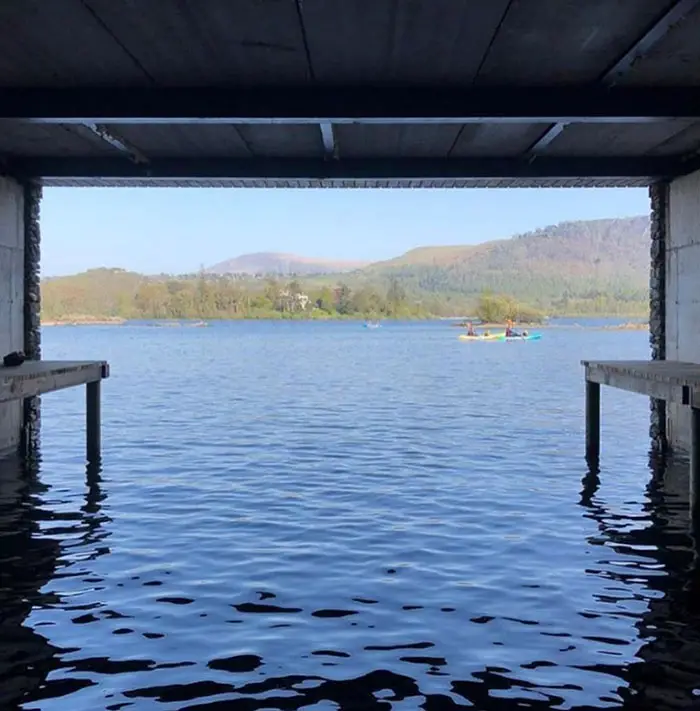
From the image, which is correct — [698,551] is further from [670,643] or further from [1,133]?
[1,133]

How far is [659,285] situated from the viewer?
1611 cm

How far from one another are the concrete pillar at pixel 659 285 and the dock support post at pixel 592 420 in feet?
3.73

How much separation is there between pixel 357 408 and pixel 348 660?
21731mm

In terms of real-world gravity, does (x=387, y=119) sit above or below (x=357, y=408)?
above

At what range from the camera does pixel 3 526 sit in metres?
11.0

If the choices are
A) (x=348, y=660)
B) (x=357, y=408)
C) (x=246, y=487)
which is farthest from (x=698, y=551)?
(x=357, y=408)

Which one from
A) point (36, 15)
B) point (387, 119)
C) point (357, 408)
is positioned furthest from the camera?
point (357, 408)

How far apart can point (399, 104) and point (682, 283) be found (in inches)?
303

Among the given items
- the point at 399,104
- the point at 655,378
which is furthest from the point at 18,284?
the point at 655,378

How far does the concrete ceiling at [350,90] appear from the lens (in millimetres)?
7617

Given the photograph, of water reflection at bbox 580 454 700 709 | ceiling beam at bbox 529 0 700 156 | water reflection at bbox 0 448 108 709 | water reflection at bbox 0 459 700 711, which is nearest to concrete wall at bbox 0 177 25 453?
water reflection at bbox 0 448 108 709

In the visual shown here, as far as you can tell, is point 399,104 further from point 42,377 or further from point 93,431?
point 93,431

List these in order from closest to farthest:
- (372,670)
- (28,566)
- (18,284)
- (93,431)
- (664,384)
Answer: (372,670)
(28,566)
(664,384)
(18,284)
(93,431)

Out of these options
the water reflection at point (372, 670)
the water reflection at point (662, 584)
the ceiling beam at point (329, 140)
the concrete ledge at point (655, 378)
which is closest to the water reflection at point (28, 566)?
the water reflection at point (372, 670)
